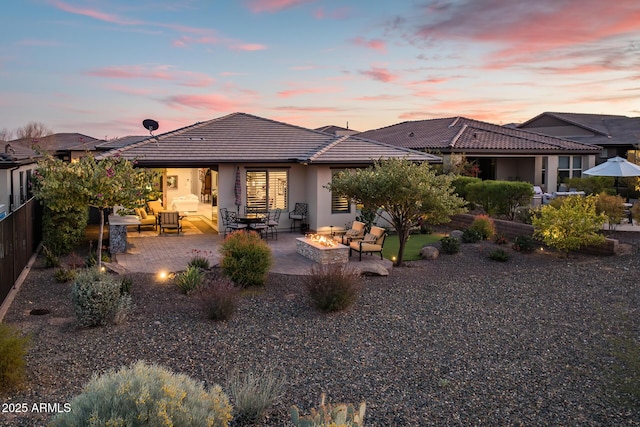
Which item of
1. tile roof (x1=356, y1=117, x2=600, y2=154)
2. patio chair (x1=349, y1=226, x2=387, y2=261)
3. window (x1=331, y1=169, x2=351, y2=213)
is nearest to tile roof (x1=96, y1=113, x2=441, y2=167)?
window (x1=331, y1=169, x2=351, y2=213)

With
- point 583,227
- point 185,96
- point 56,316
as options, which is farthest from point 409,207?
point 185,96

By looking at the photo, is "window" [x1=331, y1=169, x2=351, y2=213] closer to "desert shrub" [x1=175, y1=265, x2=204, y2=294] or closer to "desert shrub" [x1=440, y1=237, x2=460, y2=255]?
"desert shrub" [x1=440, y1=237, x2=460, y2=255]

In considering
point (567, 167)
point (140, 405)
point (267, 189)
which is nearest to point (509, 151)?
point (567, 167)

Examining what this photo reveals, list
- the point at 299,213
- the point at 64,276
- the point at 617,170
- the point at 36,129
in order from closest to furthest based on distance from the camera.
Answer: the point at 64,276 → the point at 299,213 → the point at 617,170 → the point at 36,129

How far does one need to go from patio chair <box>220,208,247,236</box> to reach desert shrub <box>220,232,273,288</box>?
565cm

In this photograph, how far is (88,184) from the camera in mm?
11789

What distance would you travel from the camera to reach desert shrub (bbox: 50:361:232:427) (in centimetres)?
429

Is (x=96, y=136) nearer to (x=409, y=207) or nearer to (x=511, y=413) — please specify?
(x=409, y=207)

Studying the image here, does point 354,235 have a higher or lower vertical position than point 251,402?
higher

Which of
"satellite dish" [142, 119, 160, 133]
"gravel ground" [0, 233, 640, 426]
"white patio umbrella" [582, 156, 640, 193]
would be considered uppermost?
"satellite dish" [142, 119, 160, 133]

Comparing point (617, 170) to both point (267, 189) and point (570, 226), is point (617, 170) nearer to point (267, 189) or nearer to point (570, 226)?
point (570, 226)

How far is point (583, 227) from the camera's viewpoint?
1546 cm

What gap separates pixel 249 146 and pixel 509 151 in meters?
14.5

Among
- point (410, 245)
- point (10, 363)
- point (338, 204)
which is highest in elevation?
point (338, 204)
